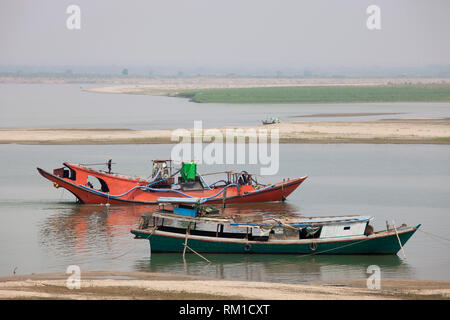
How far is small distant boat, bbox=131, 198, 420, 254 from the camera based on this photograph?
25.7 m

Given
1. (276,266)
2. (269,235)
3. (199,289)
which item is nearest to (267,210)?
(269,235)

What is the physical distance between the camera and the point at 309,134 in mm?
64062

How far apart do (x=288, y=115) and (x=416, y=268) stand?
64.2 metres

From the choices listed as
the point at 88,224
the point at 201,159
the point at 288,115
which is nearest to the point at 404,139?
the point at 201,159

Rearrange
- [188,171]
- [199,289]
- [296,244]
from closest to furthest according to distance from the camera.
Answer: [199,289], [296,244], [188,171]

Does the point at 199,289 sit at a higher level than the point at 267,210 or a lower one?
higher

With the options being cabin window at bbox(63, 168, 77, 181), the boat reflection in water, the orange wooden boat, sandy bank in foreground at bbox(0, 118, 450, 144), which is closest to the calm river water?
the boat reflection in water

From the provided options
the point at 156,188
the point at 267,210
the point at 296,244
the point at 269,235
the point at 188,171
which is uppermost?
the point at 188,171

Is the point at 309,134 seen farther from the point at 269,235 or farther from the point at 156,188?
the point at 269,235

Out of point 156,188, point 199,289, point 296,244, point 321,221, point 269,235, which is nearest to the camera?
point 199,289

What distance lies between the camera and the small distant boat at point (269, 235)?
84.2 feet

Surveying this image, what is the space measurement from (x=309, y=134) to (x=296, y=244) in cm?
3918

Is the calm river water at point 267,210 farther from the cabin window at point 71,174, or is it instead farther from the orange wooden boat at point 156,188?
the cabin window at point 71,174

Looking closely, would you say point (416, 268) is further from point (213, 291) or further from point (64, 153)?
point (64, 153)
